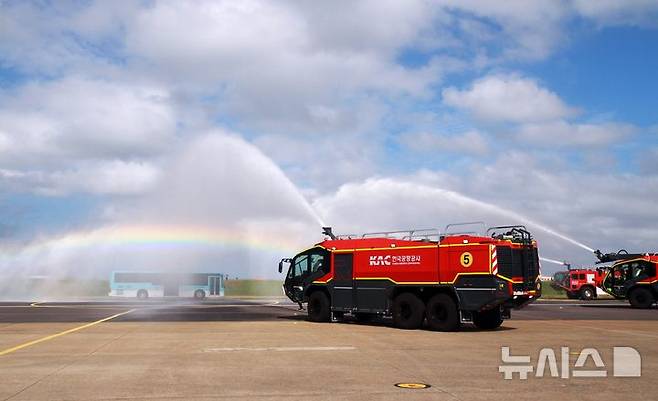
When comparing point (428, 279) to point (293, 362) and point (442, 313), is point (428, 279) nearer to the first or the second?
point (442, 313)

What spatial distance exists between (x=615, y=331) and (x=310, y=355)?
12425 millimetres

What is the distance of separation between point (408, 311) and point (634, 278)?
2392 centimetres

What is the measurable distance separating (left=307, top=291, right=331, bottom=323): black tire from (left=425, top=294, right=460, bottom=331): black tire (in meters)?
5.26

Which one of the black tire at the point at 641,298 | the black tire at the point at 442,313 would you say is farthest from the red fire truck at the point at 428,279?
the black tire at the point at 641,298

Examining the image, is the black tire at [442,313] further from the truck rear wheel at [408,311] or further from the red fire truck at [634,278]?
the red fire truck at [634,278]

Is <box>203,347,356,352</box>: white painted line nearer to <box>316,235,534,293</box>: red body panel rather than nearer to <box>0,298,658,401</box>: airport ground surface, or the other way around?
<box>0,298,658,401</box>: airport ground surface

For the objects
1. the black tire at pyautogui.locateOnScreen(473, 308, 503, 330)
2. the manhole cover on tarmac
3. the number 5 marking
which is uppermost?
the number 5 marking

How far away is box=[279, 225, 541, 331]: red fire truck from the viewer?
21.9 m

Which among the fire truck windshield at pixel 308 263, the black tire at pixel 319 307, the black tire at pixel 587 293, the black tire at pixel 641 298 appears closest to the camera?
the black tire at pixel 319 307

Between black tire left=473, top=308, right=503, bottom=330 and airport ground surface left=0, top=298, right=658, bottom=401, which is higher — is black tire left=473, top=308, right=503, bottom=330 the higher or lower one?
the higher one

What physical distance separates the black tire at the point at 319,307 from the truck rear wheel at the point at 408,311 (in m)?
3.77

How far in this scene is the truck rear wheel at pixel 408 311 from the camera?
2362 centimetres

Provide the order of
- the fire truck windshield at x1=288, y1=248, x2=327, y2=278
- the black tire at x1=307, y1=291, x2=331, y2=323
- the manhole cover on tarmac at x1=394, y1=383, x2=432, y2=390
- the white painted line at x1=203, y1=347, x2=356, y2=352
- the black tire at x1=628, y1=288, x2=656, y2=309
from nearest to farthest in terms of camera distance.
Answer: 1. the manhole cover on tarmac at x1=394, y1=383, x2=432, y2=390
2. the white painted line at x1=203, y1=347, x2=356, y2=352
3. the black tire at x1=307, y1=291, x2=331, y2=323
4. the fire truck windshield at x1=288, y1=248, x2=327, y2=278
5. the black tire at x1=628, y1=288, x2=656, y2=309

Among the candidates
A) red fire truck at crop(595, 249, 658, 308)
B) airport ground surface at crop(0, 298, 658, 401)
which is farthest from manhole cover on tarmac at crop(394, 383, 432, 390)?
red fire truck at crop(595, 249, 658, 308)
